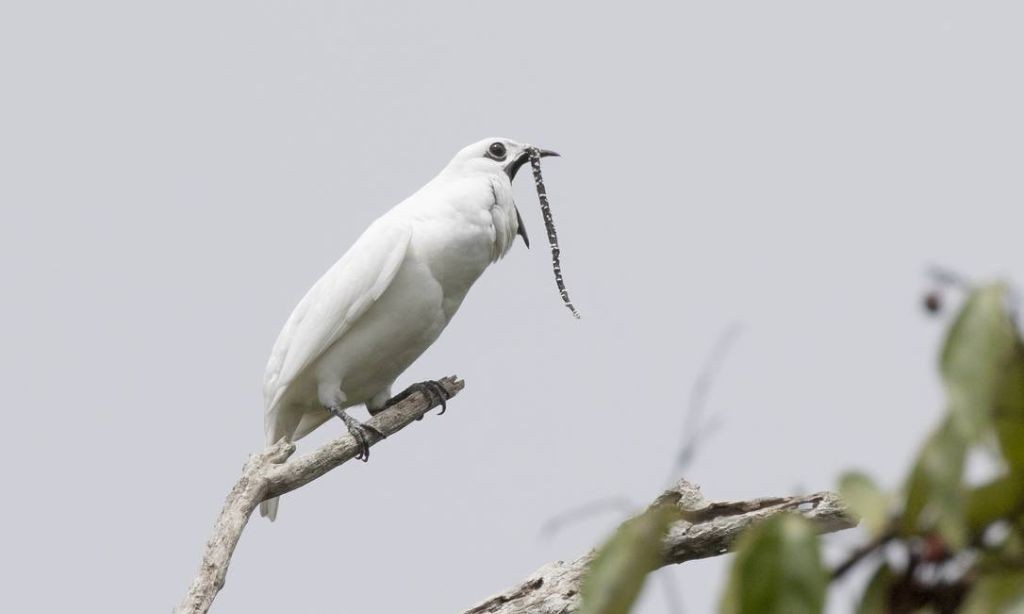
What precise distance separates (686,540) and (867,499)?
10.2ft

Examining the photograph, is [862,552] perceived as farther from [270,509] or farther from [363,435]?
[270,509]

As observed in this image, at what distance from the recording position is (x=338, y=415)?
241 inches

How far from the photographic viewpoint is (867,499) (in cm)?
116

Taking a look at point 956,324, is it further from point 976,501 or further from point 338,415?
point 338,415

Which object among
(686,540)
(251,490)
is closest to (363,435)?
(251,490)

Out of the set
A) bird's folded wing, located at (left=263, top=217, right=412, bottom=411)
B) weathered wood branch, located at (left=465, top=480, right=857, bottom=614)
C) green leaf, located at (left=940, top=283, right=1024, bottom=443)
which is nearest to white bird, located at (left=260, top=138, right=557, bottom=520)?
bird's folded wing, located at (left=263, top=217, right=412, bottom=411)

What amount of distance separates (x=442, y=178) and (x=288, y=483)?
6.84 feet

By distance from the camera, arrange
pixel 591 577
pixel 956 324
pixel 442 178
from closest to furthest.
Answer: pixel 956 324 < pixel 591 577 < pixel 442 178

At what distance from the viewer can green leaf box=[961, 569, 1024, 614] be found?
1068mm

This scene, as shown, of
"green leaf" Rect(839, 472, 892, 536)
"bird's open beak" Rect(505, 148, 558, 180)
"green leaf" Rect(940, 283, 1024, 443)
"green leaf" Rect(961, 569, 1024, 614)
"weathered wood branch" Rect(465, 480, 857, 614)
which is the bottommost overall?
"weathered wood branch" Rect(465, 480, 857, 614)

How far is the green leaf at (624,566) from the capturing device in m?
1.18

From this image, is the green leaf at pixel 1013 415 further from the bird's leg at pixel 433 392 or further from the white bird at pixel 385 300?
the bird's leg at pixel 433 392

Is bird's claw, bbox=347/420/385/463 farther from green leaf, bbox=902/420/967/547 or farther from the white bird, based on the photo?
green leaf, bbox=902/420/967/547

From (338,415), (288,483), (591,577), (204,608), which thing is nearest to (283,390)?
(338,415)
